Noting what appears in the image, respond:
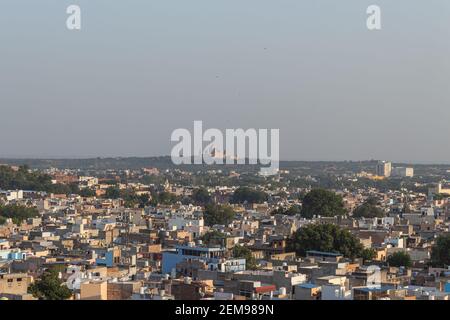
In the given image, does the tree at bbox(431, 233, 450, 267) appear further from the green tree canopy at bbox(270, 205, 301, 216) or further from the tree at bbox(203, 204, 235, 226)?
the green tree canopy at bbox(270, 205, 301, 216)

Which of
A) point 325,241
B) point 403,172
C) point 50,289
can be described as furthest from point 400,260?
point 403,172

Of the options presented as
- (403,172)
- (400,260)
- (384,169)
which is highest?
(384,169)

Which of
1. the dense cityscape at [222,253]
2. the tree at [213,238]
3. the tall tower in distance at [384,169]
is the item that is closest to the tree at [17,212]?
the dense cityscape at [222,253]

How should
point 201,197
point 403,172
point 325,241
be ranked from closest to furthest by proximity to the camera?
point 325,241
point 201,197
point 403,172

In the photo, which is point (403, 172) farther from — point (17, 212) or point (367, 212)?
point (17, 212)

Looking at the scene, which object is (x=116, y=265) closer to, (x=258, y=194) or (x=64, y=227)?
(x=64, y=227)
